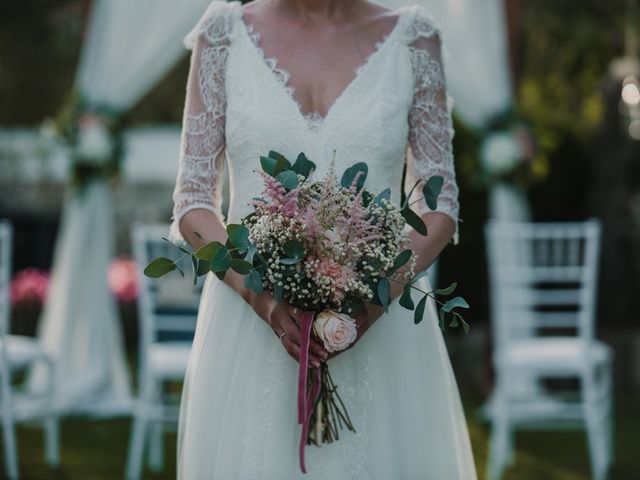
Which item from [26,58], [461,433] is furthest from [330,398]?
[26,58]

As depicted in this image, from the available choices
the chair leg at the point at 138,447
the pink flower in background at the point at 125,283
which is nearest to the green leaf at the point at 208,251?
the chair leg at the point at 138,447

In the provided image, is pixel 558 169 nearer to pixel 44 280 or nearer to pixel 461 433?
pixel 44 280

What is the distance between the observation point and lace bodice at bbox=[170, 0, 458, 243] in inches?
Result: 112

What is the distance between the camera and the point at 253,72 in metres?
2.91

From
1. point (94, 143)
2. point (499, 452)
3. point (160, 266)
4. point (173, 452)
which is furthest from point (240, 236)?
point (94, 143)

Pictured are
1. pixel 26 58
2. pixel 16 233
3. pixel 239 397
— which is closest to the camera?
pixel 239 397

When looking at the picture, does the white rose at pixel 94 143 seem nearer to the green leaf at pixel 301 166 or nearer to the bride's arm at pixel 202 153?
the bride's arm at pixel 202 153

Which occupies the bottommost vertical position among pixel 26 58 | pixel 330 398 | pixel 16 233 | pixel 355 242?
pixel 330 398

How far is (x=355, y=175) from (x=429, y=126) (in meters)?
0.40

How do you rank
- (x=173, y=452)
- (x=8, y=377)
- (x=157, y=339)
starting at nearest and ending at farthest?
(x=8, y=377) < (x=157, y=339) < (x=173, y=452)

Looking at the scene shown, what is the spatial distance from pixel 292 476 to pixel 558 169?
25.5ft

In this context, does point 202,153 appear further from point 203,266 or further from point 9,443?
point 9,443

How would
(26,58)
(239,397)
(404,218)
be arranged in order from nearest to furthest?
1. (404,218)
2. (239,397)
3. (26,58)

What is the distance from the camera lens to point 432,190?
271cm
